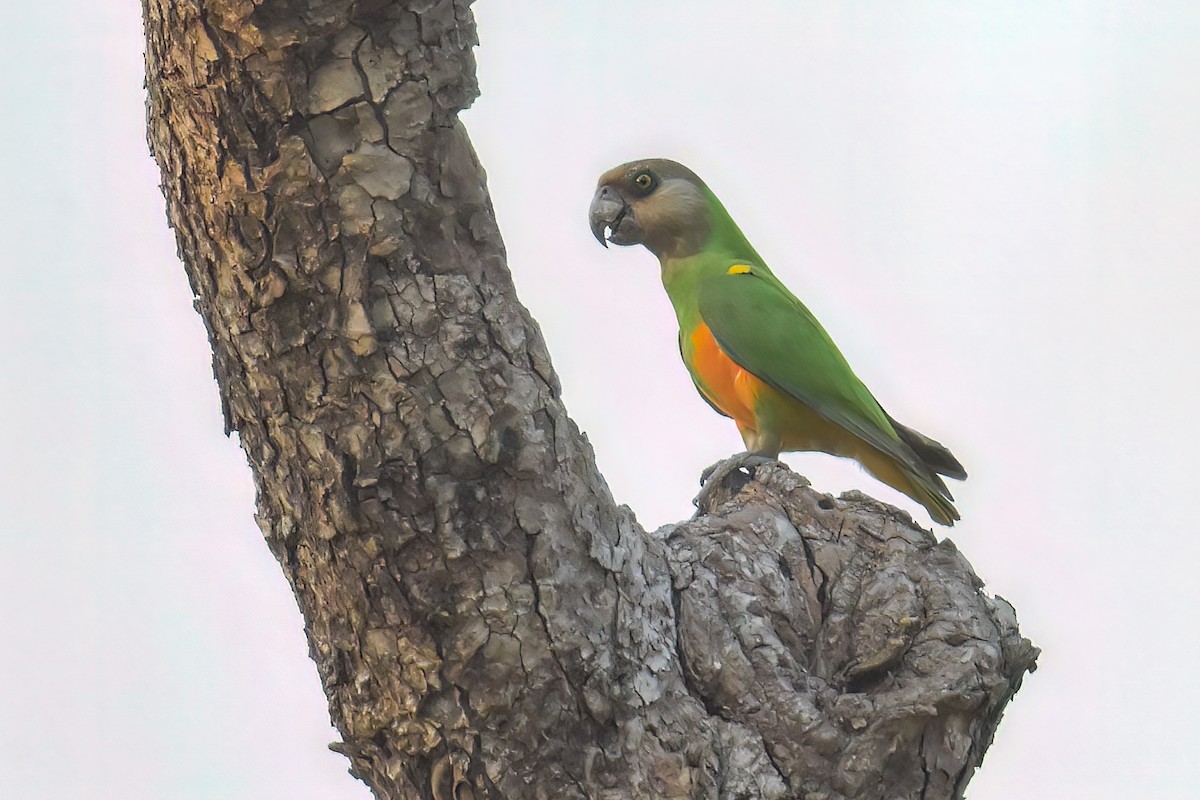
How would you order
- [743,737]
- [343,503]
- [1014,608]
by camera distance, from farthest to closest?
1. [1014,608]
2. [743,737]
3. [343,503]

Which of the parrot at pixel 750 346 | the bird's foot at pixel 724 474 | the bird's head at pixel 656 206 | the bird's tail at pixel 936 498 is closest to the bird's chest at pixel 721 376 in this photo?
the parrot at pixel 750 346

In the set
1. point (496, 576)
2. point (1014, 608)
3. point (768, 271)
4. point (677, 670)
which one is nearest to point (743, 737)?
point (677, 670)

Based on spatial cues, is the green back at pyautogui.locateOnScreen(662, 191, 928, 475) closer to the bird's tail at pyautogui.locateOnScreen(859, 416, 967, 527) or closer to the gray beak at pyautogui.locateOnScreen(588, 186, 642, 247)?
the bird's tail at pyautogui.locateOnScreen(859, 416, 967, 527)

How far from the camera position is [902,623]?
2.38 metres

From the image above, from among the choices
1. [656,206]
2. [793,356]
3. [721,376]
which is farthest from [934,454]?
[656,206]

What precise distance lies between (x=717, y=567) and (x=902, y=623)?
42cm

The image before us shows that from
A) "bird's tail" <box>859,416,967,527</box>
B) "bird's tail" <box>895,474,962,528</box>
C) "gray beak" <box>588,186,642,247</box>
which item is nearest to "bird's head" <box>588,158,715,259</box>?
"gray beak" <box>588,186,642,247</box>

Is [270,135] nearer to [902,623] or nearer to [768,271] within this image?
[902,623]

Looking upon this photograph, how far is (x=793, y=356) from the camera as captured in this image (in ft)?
10.8

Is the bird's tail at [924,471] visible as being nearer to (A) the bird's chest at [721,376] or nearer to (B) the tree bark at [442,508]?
(A) the bird's chest at [721,376]

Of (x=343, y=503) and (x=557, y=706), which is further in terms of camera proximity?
(x=557, y=706)

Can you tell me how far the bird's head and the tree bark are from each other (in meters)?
1.50

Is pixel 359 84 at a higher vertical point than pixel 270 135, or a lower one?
higher

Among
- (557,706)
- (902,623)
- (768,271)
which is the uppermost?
(768,271)
